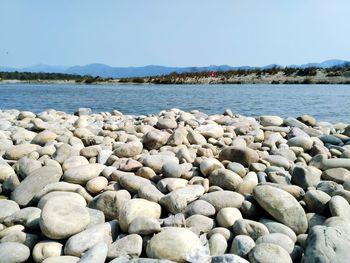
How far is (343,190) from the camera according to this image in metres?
4.15

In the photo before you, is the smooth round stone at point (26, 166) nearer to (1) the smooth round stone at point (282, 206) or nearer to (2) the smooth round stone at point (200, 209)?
(2) the smooth round stone at point (200, 209)

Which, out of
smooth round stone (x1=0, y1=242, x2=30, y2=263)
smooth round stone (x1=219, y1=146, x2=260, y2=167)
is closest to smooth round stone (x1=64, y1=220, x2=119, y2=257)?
smooth round stone (x1=0, y1=242, x2=30, y2=263)

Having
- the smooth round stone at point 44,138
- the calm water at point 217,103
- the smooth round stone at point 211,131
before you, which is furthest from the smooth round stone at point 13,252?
the calm water at point 217,103

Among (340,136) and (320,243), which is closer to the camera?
(320,243)

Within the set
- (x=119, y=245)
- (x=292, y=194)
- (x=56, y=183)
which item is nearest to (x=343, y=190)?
(x=292, y=194)

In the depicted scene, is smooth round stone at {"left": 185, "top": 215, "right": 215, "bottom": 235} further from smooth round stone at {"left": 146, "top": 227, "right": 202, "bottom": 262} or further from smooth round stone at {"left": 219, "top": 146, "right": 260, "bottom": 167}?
smooth round stone at {"left": 219, "top": 146, "right": 260, "bottom": 167}

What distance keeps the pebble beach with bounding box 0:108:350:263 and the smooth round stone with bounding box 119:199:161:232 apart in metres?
0.01

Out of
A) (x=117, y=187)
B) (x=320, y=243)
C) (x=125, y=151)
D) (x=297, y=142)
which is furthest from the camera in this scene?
(x=297, y=142)

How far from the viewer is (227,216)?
3.78 meters

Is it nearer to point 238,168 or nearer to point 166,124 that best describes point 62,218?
point 238,168

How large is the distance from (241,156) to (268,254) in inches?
92.5

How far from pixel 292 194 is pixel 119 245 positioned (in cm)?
190

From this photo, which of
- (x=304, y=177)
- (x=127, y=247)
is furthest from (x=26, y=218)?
(x=304, y=177)

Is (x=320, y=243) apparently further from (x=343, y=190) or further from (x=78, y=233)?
(x=78, y=233)
